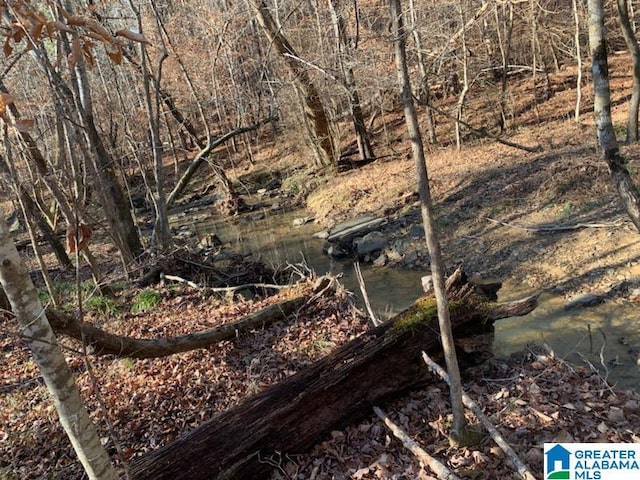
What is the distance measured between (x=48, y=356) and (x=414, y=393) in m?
3.81

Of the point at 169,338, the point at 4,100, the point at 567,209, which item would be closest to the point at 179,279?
the point at 169,338

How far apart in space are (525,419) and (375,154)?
17636mm

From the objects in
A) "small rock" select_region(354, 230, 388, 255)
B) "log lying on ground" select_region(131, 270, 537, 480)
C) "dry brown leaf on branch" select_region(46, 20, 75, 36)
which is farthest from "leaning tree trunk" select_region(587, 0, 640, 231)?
"small rock" select_region(354, 230, 388, 255)

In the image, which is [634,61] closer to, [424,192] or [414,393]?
[414,393]

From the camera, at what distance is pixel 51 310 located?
4.37 meters

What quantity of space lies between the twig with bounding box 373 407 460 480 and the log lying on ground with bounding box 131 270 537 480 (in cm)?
44

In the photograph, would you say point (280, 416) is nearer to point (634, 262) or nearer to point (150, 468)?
point (150, 468)

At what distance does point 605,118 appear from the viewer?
5734 mm

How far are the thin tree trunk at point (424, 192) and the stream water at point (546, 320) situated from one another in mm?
2292

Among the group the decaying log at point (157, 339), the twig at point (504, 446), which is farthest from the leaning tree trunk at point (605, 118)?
the decaying log at point (157, 339)

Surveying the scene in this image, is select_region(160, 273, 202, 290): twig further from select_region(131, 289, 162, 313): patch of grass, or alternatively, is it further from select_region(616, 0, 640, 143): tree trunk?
select_region(616, 0, 640, 143): tree trunk

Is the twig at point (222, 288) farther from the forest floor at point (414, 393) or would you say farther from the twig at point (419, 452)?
the twig at point (419, 452)

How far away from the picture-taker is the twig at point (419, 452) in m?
3.46

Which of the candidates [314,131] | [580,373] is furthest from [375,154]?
[580,373]
